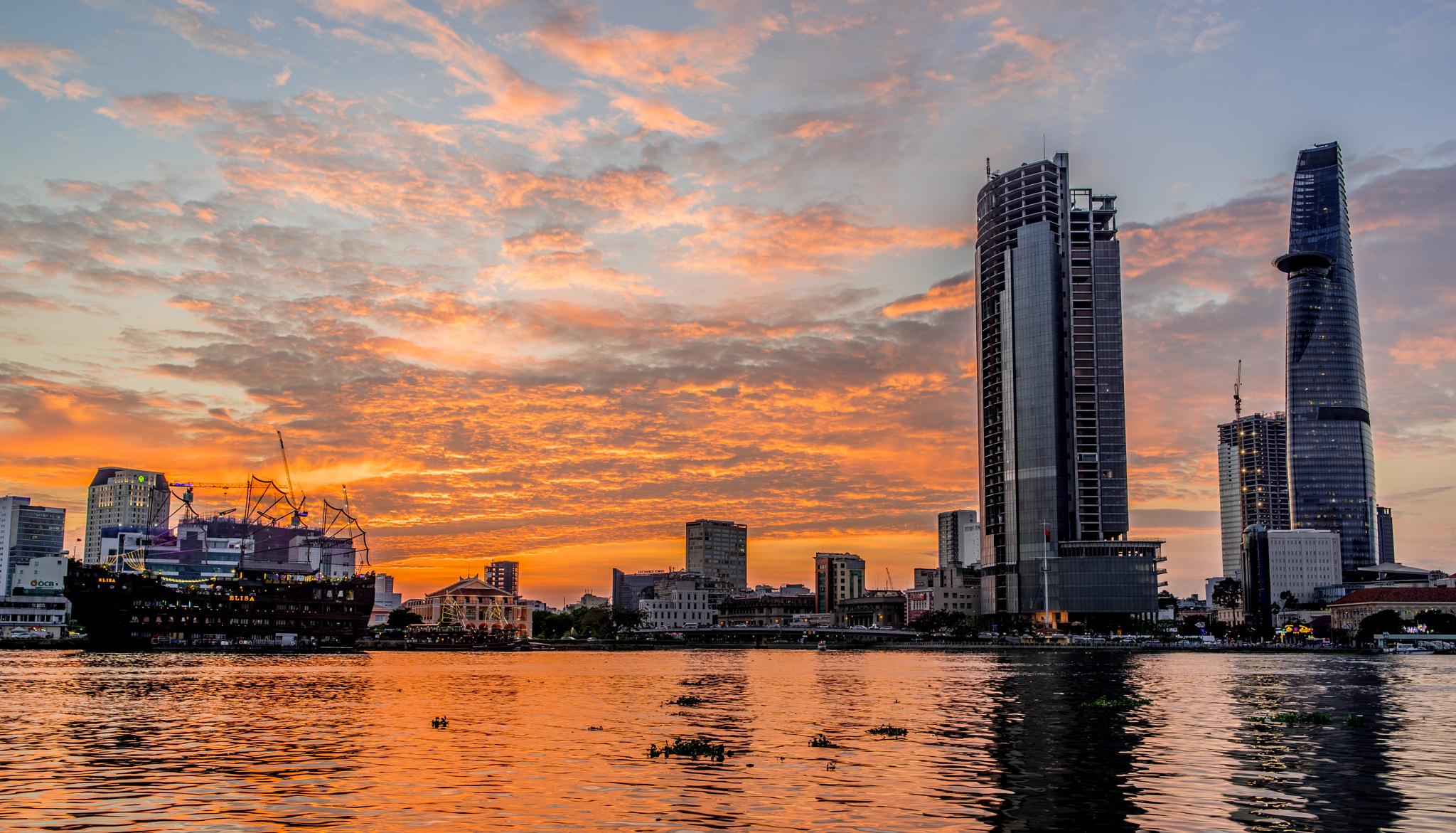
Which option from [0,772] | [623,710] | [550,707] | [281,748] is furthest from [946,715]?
[0,772]

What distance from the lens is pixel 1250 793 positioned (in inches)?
1583

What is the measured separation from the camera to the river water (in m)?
35.4

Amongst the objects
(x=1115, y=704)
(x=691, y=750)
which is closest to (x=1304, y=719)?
(x=1115, y=704)

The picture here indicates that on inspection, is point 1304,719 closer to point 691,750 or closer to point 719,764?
point 691,750

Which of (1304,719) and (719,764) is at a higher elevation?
(719,764)

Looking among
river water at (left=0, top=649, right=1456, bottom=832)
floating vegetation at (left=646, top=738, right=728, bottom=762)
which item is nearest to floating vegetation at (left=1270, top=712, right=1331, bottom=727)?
river water at (left=0, top=649, right=1456, bottom=832)

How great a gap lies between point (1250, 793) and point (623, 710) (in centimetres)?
5248

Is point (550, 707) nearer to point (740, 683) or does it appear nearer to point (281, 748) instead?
point (281, 748)

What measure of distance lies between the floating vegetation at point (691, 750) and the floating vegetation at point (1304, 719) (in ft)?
135

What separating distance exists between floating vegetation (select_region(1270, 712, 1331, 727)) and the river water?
1.87m

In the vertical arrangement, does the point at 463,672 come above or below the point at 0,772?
below

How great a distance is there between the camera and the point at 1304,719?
2714 inches

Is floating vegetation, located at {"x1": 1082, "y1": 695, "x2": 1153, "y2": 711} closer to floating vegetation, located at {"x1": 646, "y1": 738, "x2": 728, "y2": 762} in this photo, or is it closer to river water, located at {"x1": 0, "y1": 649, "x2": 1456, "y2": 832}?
river water, located at {"x1": 0, "y1": 649, "x2": 1456, "y2": 832}

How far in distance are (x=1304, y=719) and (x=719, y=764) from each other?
44.8 metres
